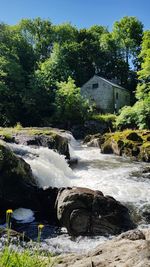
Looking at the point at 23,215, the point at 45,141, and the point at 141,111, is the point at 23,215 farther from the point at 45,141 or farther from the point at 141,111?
the point at 141,111

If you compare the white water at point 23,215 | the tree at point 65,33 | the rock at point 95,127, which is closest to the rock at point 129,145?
the white water at point 23,215

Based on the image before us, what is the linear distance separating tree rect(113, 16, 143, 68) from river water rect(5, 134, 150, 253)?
39186 millimetres

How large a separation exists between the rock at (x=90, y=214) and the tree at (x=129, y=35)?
5089 cm

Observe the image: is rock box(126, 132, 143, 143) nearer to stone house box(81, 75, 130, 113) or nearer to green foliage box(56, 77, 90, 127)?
green foliage box(56, 77, 90, 127)

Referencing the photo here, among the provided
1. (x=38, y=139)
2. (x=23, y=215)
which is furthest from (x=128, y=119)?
(x=23, y=215)

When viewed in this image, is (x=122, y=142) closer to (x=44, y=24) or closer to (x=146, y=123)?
(x=146, y=123)

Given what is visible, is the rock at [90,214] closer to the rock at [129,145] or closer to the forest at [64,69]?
the rock at [129,145]

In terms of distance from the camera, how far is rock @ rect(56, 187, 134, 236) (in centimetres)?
853

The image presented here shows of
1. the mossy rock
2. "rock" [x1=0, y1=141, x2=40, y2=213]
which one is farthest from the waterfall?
the mossy rock

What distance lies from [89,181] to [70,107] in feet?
83.6

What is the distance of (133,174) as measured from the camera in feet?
53.7

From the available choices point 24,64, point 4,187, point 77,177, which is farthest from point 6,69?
point 4,187

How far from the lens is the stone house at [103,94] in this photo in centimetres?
4884

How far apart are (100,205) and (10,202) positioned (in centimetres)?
270
